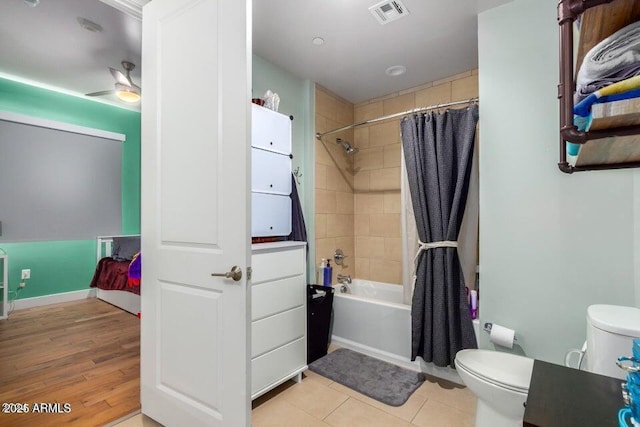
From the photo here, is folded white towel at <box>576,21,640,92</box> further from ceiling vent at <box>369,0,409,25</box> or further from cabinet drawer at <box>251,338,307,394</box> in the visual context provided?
cabinet drawer at <box>251,338,307,394</box>

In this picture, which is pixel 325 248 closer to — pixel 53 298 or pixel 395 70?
pixel 395 70

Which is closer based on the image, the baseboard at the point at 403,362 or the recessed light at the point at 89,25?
the baseboard at the point at 403,362

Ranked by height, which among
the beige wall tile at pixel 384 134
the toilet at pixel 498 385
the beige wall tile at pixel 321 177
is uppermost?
the beige wall tile at pixel 384 134

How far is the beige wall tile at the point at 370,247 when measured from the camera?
10.6 ft

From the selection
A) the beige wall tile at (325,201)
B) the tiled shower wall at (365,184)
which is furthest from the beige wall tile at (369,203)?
the beige wall tile at (325,201)

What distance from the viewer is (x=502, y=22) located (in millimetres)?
1850

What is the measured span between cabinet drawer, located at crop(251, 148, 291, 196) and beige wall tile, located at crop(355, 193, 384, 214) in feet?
4.14

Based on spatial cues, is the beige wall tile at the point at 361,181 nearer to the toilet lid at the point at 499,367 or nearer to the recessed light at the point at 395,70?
the recessed light at the point at 395,70

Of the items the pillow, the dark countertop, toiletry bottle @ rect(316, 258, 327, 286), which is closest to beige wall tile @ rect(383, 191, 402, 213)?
toiletry bottle @ rect(316, 258, 327, 286)

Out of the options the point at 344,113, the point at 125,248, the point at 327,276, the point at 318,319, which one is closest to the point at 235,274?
the point at 318,319

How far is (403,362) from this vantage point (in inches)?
91.7

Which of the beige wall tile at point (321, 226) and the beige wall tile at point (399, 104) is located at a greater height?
the beige wall tile at point (399, 104)

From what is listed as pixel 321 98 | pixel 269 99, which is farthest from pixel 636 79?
pixel 321 98

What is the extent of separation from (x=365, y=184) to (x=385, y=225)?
0.53 metres
